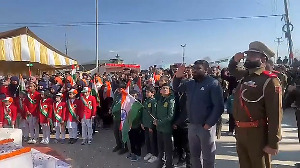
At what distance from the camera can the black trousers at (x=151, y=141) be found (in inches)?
240

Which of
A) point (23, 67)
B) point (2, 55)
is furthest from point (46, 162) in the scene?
point (23, 67)

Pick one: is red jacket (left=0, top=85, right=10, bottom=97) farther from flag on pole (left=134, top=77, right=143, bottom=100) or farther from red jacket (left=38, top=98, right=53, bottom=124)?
flag on pole (left=134, top=77, right=143, bottom=100)

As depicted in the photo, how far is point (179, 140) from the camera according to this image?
588 centimetres

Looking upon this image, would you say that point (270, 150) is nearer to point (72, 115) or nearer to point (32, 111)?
point (72, 115)

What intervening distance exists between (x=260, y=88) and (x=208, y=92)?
44.1 inches

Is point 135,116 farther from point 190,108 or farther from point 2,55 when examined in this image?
point 2,55

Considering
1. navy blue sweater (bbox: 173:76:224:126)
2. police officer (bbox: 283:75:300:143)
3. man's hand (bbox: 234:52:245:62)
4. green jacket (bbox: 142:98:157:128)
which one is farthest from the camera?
green jacket (bbox: 142:98:157:128)

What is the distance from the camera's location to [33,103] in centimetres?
818

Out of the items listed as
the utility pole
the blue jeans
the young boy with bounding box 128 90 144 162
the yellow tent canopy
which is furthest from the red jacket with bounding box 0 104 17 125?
the utility pole

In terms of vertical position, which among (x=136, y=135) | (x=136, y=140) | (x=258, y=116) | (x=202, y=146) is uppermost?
(x=258, y=116)

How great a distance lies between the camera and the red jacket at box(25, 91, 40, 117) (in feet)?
26.8

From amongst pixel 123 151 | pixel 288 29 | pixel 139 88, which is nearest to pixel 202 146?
pixel 123 151

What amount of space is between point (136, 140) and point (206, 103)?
109 inches

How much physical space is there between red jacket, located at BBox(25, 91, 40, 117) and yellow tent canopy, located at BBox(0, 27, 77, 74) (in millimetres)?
3554
